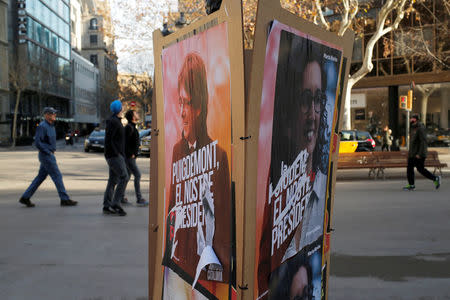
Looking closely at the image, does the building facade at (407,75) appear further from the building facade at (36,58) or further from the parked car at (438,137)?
the building facade at (36,58)

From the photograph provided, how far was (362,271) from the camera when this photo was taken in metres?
5.10

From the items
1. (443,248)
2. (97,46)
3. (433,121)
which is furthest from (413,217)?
(97,46)

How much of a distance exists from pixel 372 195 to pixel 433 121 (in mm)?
23418

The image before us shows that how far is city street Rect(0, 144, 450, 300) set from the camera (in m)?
4.58

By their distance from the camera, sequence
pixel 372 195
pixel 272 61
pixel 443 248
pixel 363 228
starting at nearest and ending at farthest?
pixel 272 61 → pixel 443 248 → pixel 363 228 → pixel 372 195

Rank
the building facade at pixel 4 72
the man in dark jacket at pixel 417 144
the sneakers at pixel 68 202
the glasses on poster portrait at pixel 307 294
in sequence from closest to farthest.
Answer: the glasses on poster portrait at pixel 307 294
the sneakers at pixel 68 202
the man in dark jacket at pixel 417 144
the building facade at pixel 4 72

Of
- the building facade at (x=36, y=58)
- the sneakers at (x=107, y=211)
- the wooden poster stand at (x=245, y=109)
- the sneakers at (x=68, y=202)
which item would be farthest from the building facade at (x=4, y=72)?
the wooden poster stand at (x=245, y=109)

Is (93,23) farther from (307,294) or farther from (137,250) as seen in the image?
(307,294)

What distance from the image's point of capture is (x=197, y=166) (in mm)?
2484

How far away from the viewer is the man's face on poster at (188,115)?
2.50 m

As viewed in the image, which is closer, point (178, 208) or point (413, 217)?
point (178, 208)

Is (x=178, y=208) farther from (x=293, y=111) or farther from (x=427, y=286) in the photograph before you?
(x=427, y=286)

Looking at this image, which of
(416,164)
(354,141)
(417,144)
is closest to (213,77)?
(417,144)

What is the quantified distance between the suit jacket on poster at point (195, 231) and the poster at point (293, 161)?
0.15 m
